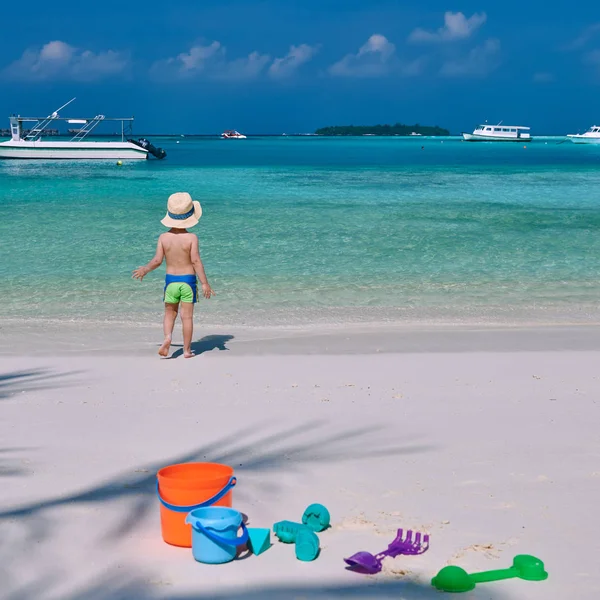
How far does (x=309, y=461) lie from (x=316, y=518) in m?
1.09

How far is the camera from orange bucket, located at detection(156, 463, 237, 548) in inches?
160

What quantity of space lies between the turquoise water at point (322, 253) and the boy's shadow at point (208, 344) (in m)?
1.45

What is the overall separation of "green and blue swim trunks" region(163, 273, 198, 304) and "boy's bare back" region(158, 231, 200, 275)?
0.32 feet

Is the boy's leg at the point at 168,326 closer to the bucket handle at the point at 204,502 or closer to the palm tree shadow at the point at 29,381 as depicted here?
the palm tree shadow at the point at 29,381

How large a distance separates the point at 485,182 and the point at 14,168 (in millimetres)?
26258

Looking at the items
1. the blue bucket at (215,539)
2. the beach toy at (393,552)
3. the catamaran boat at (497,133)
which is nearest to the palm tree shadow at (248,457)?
the blue bucket at (215,539)

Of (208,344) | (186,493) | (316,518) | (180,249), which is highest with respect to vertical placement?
(180,249)

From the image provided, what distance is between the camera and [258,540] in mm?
4004

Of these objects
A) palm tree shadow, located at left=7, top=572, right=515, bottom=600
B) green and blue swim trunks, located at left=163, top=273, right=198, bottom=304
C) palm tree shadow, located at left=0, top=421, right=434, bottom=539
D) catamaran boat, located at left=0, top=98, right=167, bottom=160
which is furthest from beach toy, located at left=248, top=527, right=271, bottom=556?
catamaran boat, located at left=0, top=98, right=167, bottom=160

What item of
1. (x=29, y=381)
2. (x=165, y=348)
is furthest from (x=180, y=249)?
(x=29, y=381)

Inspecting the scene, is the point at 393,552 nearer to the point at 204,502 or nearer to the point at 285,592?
the point at 285,592

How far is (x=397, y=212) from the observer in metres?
26.0

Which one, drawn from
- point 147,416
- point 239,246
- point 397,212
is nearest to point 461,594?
point 147,416

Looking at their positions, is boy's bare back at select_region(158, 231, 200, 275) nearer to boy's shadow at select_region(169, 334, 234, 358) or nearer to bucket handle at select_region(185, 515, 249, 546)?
boy's shadow at select_region(169, 334, 234, 358)
